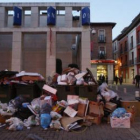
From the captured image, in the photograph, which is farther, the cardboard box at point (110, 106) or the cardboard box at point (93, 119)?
the cardboard box at point (110, 106)

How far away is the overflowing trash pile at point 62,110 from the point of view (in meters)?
5.30

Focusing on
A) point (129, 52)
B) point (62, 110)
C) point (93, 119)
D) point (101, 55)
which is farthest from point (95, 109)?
point (129, 52)

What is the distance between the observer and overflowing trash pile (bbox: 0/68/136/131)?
5.30 m

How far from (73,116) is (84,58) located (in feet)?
35.9

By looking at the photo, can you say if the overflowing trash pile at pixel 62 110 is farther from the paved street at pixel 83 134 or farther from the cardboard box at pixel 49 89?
the paved street at pixel 83 134

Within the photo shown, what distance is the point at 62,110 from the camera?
5949mm

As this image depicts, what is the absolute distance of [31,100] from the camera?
22.4 feet

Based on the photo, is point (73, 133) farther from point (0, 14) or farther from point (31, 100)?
point (0, 14)

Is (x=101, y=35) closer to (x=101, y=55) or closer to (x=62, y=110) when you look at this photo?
(x=101, y=55)

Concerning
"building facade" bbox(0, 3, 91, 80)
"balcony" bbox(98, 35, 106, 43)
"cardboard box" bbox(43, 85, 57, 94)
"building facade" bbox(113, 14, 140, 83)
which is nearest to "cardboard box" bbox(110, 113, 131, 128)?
"cardboard box" bbox(43, 85, 57, 94)

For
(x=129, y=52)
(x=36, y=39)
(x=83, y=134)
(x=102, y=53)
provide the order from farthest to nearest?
(x=129, y=52) → (x=102, y=53) → (x=36, y=39) → (x=83, y=134)

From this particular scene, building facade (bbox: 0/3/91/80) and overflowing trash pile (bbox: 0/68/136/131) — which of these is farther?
building facade (bbox: 0/3/91/80)

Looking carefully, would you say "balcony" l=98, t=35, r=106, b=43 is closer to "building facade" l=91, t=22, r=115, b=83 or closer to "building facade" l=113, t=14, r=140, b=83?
"building facade" l=91, t=22, r=115, b=83

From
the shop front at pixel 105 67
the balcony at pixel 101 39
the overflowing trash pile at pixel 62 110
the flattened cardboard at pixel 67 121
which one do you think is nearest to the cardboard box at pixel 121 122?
the overflowing trash pile at pixel 62 110
